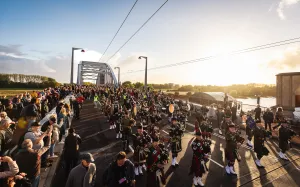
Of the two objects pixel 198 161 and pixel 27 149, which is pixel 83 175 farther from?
pixel 198 161

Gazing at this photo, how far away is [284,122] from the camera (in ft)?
28.9

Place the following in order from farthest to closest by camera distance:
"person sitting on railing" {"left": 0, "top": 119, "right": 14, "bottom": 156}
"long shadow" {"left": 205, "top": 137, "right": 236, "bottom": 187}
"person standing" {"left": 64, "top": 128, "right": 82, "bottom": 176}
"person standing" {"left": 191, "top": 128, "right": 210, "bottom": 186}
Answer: "long shadow" {"left": 205, "top": 137, "right": 236, "bottom": 187}, "person standing" {"left": 191, "top": 128, "right": 210, "bottom": 186}, "person standing" {"left": 64, "top": 128, "right": 82, "bottom": 176}, "person sitting on railing" {"left": 0, "top": 119, "right": 14, "bottom": 156}

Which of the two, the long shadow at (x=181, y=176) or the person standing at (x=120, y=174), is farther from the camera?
the long shadow at (x=181, y=176)

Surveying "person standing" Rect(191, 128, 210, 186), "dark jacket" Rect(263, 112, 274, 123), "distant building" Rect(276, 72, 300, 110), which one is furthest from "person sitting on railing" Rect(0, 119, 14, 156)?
"distant building" Rect(276, 72, 300, 110)

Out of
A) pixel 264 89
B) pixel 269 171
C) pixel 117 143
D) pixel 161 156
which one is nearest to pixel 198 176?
pixel 161 156

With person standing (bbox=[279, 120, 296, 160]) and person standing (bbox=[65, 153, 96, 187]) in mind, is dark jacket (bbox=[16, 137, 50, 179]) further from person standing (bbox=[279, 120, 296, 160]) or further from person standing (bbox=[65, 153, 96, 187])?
person standing (bbox=[279, 120, 296, 160])

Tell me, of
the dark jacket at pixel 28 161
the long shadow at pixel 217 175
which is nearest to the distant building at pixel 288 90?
the long shadow at pixel 217 175

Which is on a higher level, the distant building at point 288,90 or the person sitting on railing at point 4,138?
the distant building at point 288,90

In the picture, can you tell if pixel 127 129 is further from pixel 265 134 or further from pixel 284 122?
pixel 284 122

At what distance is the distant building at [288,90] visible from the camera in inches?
882

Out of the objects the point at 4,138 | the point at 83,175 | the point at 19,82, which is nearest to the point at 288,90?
the point at 83,175

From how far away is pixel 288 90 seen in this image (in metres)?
23.1

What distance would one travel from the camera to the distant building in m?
22.4

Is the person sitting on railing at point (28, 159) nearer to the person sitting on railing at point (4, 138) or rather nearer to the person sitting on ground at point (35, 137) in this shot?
the person sitting on ground at point (35, 137)
